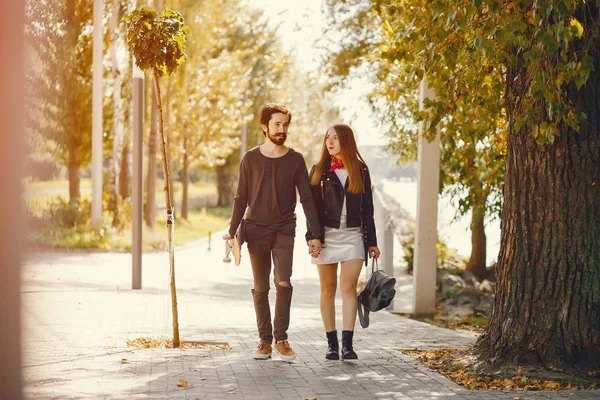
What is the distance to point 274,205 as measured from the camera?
8.28 metres

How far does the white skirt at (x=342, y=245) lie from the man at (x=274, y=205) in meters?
0.18

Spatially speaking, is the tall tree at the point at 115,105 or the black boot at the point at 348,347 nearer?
the black boot at the point at 348,347

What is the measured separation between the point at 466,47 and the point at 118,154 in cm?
2091

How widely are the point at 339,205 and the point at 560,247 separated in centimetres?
173

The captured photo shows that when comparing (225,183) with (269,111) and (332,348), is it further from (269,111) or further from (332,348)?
(269,111)

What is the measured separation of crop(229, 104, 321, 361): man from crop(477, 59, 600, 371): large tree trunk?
163 cm

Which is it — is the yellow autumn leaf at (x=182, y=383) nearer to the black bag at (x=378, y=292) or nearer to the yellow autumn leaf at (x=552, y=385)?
the black bag at (x=378, y=292)

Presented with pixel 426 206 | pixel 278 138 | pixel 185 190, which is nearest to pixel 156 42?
pixel 278 138

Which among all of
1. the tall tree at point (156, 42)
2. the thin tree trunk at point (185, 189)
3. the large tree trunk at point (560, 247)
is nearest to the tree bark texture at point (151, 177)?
the thin tree trunk at point (185, 189)

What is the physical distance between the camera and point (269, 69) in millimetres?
47312

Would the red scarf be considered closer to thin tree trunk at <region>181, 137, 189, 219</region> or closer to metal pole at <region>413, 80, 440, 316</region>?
metal pole at <region>413, 80, 440, 316</region>

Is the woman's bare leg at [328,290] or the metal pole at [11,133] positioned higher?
the metal pole at [11,133]

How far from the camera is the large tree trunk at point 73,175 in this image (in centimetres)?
2708

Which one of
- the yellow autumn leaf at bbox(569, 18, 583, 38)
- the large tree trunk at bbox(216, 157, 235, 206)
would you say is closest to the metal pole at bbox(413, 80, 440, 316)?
the yellow autumn leaf at bbox(569, 18, 583, 38)
